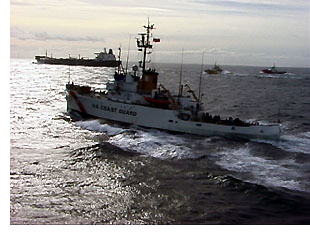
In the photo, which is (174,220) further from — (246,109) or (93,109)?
(246,109)

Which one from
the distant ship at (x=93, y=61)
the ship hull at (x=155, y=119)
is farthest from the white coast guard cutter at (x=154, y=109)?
the distant ship at (x=93, y=61)

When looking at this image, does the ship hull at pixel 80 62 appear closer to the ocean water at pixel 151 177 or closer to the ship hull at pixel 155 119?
the ship hull at pixel 155 119

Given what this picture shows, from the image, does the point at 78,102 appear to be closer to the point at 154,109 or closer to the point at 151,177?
the point at 154,109

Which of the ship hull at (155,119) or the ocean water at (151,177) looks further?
the ship hull at (155,119)

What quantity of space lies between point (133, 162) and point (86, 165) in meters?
2.75

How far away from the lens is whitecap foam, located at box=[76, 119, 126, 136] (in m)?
30.5

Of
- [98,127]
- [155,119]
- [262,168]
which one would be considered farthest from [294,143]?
[98,127]

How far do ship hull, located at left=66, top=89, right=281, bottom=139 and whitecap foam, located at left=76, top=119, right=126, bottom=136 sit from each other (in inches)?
62.6

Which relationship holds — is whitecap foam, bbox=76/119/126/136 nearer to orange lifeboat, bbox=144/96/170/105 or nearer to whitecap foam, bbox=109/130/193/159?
whitecap foam, bbox=109/130/193/159

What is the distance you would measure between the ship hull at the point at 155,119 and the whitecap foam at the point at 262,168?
4.10 m

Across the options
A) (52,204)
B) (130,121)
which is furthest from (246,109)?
(52,204)

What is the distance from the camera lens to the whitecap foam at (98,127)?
30.5 meters

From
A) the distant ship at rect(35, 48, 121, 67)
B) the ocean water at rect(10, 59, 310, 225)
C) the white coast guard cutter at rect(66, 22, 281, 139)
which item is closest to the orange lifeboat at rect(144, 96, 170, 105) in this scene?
the white coast guard cutter at rect(66, 22, 281, 139)

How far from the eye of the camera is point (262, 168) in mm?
20844
